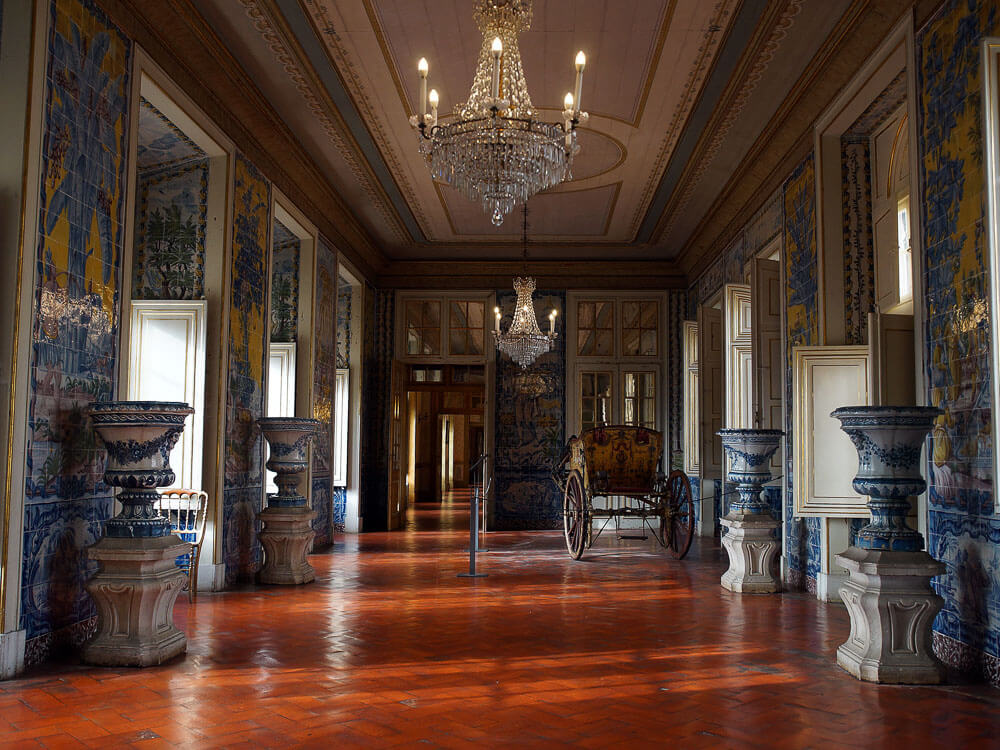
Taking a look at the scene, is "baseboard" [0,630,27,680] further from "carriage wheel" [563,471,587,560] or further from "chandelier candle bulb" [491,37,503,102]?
"carriage wheel" [563,471,587,560]

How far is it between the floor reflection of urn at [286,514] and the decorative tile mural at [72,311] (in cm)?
238

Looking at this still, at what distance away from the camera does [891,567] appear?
4.41 m

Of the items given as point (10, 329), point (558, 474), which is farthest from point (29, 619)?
point (558, 474)

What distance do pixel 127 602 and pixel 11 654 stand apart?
1.86 ft

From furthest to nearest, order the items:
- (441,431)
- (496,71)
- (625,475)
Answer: (441,431) → (625,475) → (496,71)

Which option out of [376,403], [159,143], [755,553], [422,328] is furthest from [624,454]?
[159,143]

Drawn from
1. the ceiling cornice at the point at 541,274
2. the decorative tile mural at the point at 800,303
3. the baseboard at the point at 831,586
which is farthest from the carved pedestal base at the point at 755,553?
the ceiling cornice at the point at 541,274

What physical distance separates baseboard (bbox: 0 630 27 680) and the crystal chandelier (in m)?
3.41

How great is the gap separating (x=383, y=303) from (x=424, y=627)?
845 centimetres

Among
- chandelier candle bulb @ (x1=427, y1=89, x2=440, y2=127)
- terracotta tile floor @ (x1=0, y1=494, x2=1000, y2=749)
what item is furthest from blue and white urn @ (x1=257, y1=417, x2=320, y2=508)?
chandelier candle bulb @ (x1=427, y1=89, x2=440, y2=127)

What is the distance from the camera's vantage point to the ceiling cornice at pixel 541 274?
44.2 ft

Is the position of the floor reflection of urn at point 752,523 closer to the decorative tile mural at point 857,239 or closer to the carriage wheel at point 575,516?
the decorative tile mural at point 857,239

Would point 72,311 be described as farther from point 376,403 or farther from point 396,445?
point 396,445

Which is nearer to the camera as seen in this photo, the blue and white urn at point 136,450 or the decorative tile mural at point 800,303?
the blue and white urn at point 136,450
